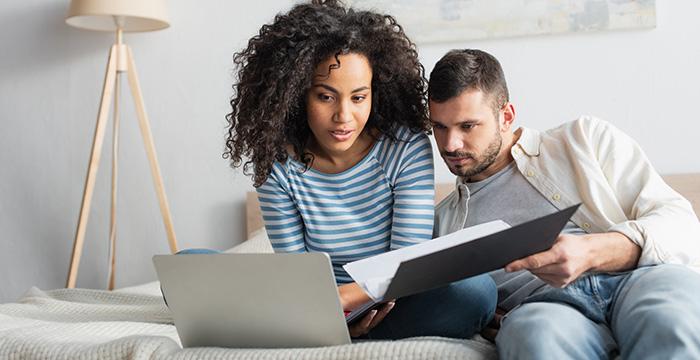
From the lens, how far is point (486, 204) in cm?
171

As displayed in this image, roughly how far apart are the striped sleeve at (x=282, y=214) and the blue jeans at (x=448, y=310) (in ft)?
0.98

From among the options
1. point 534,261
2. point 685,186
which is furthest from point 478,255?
point 685,186

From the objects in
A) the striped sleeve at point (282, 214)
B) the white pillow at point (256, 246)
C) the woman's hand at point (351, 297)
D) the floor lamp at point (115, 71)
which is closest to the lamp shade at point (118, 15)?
the floor lamp at point (115, 71)

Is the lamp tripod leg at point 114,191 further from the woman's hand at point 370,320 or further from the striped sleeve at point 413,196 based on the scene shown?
the woman's hand at point 370,320

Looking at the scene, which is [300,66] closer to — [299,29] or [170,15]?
[299,29]

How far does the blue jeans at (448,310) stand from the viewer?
1.42 metres

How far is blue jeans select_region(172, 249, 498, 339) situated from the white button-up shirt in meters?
0.26

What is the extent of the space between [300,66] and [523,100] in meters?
1.30

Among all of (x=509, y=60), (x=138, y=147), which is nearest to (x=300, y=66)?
(x=509, y=60)

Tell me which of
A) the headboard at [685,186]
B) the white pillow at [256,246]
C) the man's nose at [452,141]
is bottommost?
the white pillow at [256,246]

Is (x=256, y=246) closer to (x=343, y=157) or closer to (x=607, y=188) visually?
(x=343, y=157)

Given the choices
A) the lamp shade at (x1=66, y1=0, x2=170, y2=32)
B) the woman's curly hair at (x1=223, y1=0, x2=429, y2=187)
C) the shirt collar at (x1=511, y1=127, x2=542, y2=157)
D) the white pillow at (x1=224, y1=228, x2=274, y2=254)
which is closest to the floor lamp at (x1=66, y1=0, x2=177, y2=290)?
the lamp shade at (x1=66, y1=0, x2=170, y2=32)

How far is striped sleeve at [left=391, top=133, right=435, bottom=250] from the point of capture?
160 cm

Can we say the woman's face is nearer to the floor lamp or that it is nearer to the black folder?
the black folder
